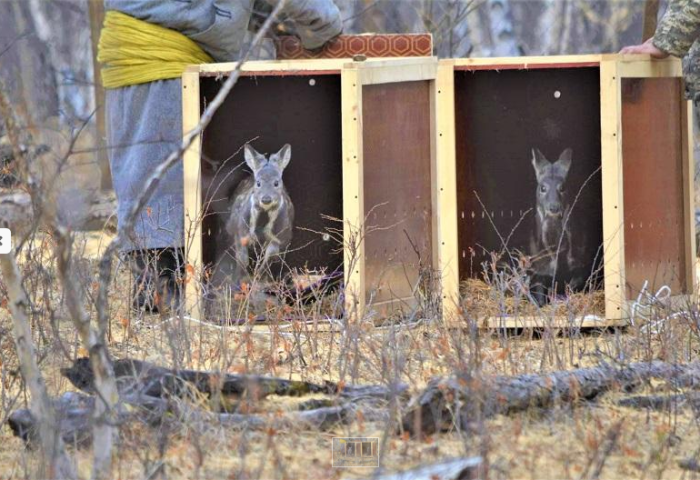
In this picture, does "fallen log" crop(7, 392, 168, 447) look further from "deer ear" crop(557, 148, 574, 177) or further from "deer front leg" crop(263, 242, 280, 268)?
"deer ear" crop(557, 148, 574, 177)

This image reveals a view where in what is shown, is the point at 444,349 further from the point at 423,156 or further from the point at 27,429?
the point at 423,156

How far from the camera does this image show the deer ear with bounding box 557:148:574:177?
5879 mm

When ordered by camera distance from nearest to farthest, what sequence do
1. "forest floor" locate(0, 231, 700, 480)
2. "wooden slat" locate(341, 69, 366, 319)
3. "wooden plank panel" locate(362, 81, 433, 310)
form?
"forest floor" locate(0, 231, 700, 480), "wooden slat" locate(341, 69, 366, 319), "wooden plank panel" locate(362, 81, 433, 310)

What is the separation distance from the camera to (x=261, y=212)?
18.9 feet

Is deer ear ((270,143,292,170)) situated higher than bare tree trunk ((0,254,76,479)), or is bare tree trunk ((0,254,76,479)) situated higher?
deer ear ((270,143,292,170))

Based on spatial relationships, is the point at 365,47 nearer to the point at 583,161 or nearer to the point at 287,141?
the point at 287,141

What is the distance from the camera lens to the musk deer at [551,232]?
5.89m

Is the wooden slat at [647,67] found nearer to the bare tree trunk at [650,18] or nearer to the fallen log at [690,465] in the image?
the fallen log at [690,465]

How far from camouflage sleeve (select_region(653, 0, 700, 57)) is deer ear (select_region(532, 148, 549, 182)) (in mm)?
626

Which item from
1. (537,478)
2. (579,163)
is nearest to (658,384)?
(537,478)

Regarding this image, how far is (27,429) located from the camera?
3924 millimetres

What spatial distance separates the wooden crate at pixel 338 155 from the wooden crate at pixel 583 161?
0.46ft

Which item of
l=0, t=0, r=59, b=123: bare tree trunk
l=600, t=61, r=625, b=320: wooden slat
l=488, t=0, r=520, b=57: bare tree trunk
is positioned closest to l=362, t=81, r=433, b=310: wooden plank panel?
l=600, t=61, r=625, b=320: wooden slat

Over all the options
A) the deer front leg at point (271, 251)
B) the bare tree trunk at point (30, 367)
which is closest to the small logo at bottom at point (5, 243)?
the bare tree trunk at point (30, 367)
